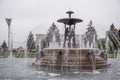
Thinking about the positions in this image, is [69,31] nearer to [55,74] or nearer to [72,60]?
[72,60]

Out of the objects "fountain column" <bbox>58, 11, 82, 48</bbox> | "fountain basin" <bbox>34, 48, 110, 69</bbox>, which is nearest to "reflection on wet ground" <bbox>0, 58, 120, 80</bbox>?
"fountain basin" <bbox>34, 48, 110, 69</bbox>

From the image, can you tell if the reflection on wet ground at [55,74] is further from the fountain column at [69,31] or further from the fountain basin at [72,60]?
the fountain column at [69,31]

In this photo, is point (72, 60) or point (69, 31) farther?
point (69, 31)

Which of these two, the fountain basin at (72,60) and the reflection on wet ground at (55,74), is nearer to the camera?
the reflection on wet ground at (55,74)

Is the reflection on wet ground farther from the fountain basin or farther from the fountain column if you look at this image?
the fountain column

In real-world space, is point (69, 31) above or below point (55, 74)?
above

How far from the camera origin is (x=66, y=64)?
12602 mm

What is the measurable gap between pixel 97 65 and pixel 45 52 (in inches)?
136

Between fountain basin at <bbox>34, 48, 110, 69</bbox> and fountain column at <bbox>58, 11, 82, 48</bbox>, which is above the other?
fountain column at <bbox>58, 11, 82, 48</bbox>

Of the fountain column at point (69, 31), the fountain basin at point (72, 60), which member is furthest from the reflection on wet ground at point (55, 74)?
the fountain column at point (69, 31)

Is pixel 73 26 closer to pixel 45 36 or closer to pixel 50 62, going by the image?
pixel 50 62

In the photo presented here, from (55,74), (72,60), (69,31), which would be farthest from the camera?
(69,31)

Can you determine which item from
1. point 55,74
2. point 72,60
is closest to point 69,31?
point 72,60

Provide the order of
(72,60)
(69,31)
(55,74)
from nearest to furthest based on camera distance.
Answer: (55,74), (72,60), (69,31)
